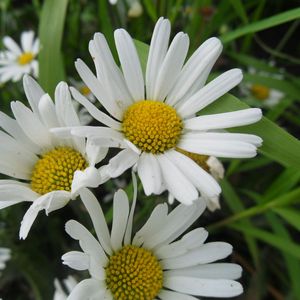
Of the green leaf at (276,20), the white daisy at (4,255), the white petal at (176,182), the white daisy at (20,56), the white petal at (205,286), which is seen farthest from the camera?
the white daisy at (20,56)

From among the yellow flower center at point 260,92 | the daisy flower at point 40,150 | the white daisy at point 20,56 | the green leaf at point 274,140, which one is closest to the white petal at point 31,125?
the daisy flower at point 40,150

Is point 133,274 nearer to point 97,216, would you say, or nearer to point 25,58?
point 97,216

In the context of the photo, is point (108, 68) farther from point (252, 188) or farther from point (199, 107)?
point (252, 188)

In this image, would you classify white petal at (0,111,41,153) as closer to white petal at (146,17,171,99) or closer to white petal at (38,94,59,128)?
white petal at (38,94,59,128)

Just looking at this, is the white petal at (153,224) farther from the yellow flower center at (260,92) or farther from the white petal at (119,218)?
the yellow flower center at (260,92)

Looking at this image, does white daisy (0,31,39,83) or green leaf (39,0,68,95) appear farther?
white daisy (0,31,39,83)

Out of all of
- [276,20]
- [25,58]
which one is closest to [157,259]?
[276,20]

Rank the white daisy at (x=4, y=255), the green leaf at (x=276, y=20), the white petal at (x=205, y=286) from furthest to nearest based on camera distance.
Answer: the white daisy at (x=4, y=255) → the green leaf at (x=276, y=20) → the white petal at (x=205, y=286)

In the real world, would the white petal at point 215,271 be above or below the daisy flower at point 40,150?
below

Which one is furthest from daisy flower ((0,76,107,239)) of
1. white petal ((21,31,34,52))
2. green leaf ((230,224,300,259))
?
white petal ((21,31,34,52))
